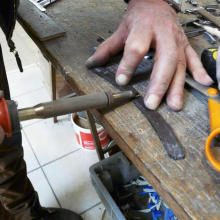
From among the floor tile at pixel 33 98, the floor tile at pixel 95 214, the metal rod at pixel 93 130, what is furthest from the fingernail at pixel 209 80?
the floor tile at pixel 33 98

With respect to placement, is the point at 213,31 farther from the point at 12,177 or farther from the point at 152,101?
the point at 12,177

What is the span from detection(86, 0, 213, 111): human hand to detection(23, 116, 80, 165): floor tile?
78 centimetres

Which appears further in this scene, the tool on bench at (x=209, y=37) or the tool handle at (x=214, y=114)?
the tool on bench at (x=209, y=37)

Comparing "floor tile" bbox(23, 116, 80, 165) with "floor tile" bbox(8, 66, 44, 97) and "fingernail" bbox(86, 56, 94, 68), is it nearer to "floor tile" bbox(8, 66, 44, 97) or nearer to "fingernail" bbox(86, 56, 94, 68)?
"floor tile" bbox(8, 66, 44, 97)

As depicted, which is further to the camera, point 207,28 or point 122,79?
point 207,28

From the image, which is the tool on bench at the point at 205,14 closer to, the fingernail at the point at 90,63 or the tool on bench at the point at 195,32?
the tool on bench at the point at 195,32

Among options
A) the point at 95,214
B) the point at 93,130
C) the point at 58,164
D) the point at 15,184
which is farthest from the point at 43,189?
the point at 93,130

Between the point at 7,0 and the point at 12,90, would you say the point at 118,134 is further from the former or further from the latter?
the point at 12,90

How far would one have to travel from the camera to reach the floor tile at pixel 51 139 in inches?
46.6

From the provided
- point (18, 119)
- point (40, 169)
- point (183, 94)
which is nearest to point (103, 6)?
point (183, 94)

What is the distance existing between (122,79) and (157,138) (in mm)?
152

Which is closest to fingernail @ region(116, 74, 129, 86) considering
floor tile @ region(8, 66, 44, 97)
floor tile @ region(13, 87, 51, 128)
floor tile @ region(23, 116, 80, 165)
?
floor tile @ region(23, 116, 80, 165)

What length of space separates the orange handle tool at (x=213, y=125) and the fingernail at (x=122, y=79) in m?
0.17

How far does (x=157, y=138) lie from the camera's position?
373 mm
